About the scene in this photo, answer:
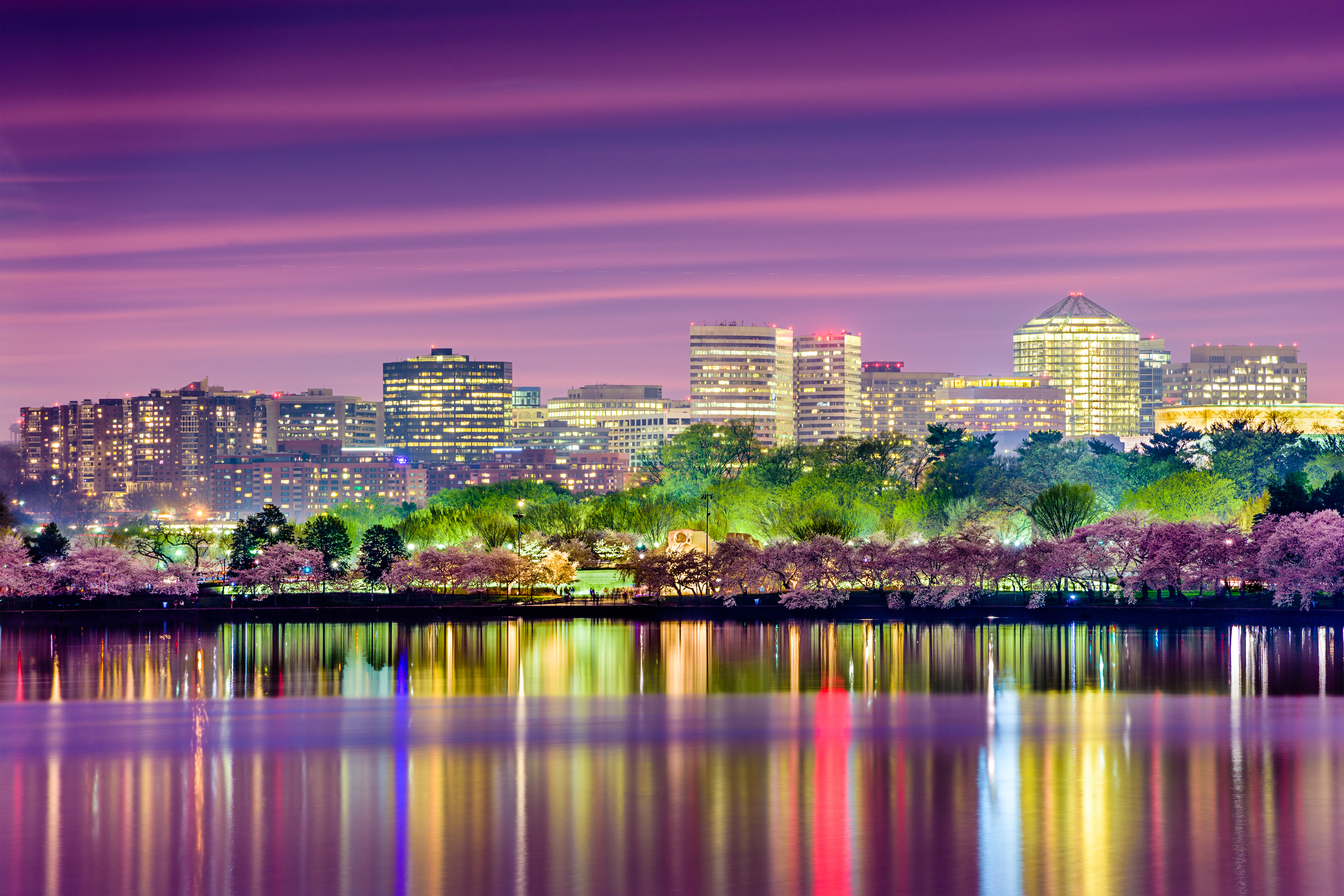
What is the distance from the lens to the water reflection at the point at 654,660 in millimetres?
59625

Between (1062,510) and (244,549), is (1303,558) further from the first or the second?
(244,549)

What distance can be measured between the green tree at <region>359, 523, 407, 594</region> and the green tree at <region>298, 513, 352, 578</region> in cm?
259

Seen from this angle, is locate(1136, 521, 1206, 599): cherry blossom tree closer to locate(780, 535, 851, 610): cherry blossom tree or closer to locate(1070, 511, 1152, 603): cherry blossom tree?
locate(1070, 511, 1152, 603): cherry blossom tree

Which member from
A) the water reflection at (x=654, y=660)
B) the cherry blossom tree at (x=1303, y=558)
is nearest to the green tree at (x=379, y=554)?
the water reflection at (x=654, y=660)

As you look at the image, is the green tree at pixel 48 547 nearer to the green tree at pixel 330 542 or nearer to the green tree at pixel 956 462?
the green tree at pixel 330 542

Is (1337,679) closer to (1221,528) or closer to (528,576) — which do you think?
(1221,528)

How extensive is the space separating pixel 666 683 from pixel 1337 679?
25.5 metres

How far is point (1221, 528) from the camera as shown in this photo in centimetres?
9706

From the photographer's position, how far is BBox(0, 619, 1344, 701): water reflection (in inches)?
2347

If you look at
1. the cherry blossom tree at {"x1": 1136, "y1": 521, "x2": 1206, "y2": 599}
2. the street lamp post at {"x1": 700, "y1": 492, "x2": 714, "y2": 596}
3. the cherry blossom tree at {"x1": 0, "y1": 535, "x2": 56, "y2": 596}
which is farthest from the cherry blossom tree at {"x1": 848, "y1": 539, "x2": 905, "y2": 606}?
the cherry blossom tree at {"x1": 0, "y1": 535, "x2": 56, "y2": 596}

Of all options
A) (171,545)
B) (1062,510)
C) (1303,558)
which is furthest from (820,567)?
(171,545)

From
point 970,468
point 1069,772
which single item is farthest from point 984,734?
point 970,468

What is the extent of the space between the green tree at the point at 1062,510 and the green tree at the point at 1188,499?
19.1 ft

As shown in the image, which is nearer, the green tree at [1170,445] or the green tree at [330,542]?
the green tree at [330,542]
